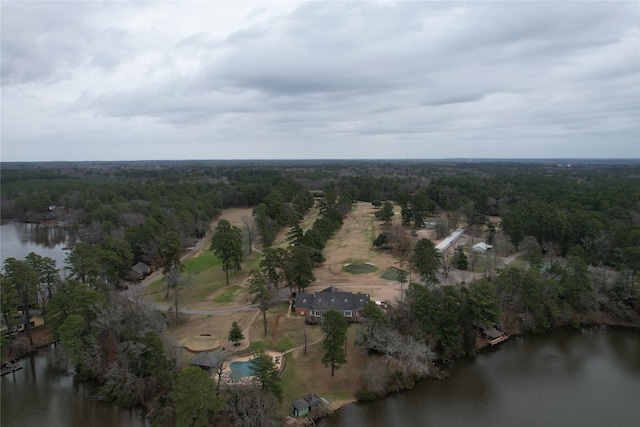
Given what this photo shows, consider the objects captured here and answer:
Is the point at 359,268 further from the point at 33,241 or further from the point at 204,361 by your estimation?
the point at 33,241

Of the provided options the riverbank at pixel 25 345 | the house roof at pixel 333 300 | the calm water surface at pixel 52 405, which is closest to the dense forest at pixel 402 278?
the calm water surface at pixel 52 405

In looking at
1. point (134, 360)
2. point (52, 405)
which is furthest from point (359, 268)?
point (52, 405)

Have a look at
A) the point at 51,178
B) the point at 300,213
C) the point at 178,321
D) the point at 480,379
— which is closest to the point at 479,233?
the point at 300,213

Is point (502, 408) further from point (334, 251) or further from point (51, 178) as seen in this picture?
point (51, 178)

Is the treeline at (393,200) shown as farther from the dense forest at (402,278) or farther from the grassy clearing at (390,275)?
the grassy clearing at (390,275)

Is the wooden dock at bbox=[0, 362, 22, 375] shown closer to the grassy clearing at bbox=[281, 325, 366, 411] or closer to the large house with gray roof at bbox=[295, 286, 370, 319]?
the grassy clearing at bbox=[281, 325, 366, 411]

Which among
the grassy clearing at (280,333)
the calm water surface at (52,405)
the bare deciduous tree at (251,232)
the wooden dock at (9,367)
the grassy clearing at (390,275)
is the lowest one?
the calm water surface at (52,405)

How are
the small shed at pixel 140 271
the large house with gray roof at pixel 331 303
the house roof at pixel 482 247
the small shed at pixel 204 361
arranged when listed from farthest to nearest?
the house roof at pixel 482 247
the small shed at pixel 140 271
the large house with gray roof at pixel 331 303
the small shed at pixel 204 361
